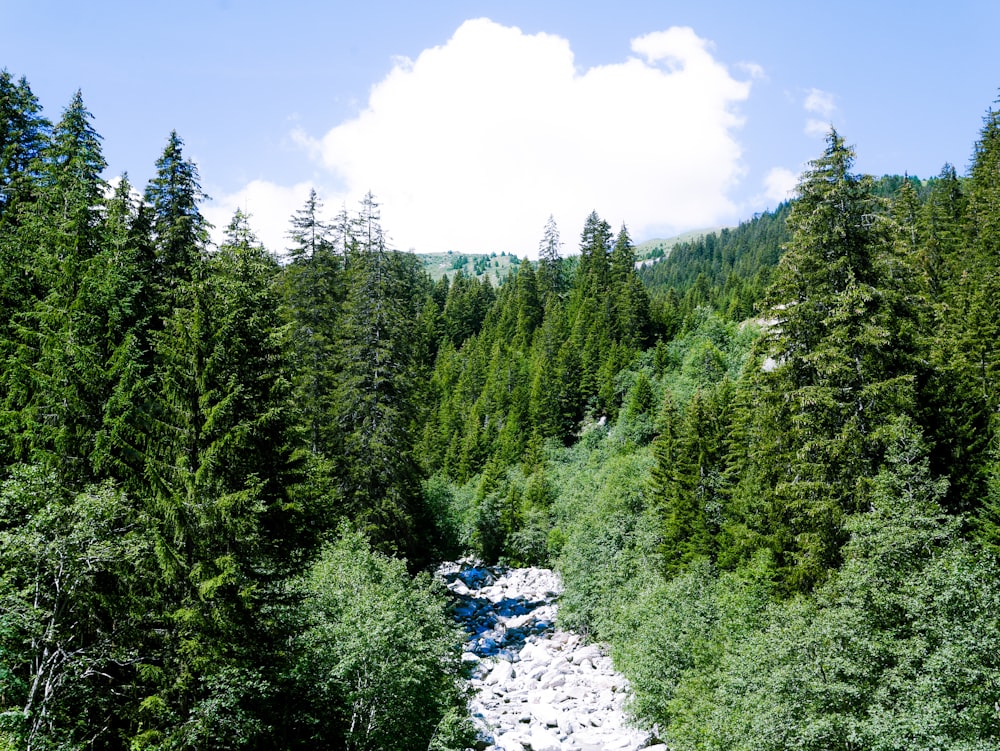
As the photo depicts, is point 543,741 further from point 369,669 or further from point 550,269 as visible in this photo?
point 550,269

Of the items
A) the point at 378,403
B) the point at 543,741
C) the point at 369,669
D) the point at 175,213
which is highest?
the point at 175,213

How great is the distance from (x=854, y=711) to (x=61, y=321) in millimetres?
23911

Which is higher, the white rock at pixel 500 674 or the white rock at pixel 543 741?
the white rock at pixel 543 741

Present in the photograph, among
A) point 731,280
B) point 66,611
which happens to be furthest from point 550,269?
point 66,611

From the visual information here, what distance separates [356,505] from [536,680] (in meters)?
13.9

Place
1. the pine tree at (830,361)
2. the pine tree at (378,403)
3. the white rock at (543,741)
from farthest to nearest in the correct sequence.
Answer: the pine tree at (378,403), the white rock at (543,741), the pine tree at (830,361)

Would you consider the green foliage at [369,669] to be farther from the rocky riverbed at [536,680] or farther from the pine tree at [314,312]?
the pine tree at [314,312]

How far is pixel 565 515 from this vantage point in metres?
53.1

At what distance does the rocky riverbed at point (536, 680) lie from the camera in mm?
24781

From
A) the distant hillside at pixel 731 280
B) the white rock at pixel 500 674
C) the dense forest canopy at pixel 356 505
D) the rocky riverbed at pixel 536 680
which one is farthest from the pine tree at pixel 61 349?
the distant hillside at pixel 731 280

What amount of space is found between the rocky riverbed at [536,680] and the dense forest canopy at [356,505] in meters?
3.21

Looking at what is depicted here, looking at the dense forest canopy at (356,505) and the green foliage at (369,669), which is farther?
the green foliage at (369,669)

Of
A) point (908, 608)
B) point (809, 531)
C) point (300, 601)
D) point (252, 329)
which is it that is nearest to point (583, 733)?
point (809, 531)

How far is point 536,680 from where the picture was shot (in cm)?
3197
